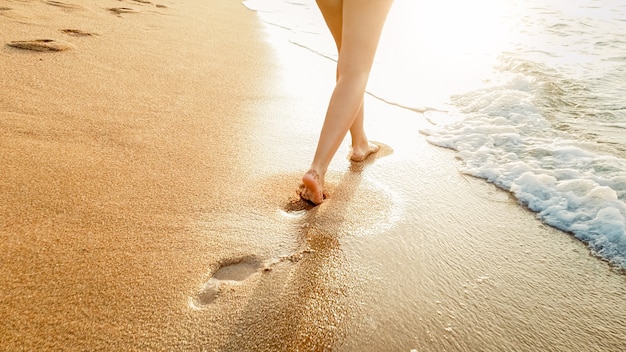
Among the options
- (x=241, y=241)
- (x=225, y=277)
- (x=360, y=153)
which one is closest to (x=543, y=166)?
(x=360, y=153)

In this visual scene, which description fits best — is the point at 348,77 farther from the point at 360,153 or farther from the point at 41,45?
the point at 41,45

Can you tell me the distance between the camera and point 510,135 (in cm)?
Answer: 254

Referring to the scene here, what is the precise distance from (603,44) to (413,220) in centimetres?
427

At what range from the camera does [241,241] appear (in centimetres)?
138

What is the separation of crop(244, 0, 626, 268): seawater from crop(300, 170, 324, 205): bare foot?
3.24 ft

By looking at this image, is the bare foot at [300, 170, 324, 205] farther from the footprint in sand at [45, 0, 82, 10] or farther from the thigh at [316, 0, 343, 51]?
the footprint in sand at [45, 0, 82, 10]

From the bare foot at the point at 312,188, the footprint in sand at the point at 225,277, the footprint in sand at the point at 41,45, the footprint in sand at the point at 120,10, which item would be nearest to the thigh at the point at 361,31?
the bare foot at the point at 312,188

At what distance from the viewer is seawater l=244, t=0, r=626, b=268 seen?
191cm

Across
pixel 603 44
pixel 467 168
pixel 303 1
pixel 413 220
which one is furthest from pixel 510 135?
pixel 303 1

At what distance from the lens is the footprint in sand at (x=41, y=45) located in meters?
2.63

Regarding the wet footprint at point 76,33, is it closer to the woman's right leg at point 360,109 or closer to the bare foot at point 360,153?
the woman's right leg at point 360,109

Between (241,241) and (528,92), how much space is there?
295cm

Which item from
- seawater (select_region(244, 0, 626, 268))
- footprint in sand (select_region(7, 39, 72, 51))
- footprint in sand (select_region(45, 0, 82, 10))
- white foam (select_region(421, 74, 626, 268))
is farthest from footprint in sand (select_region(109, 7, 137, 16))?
white foam (select_region(421, 74, 626, 268))

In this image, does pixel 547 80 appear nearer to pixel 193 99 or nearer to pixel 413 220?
pixel 413 220
